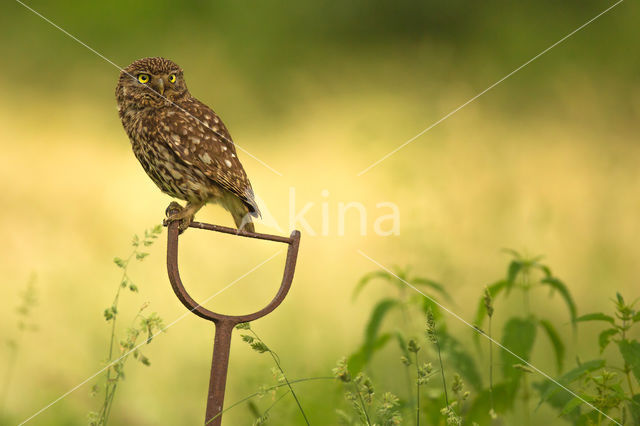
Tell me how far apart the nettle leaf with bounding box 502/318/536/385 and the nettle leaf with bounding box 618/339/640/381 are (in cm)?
30

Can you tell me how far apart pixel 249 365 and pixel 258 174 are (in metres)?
0.87

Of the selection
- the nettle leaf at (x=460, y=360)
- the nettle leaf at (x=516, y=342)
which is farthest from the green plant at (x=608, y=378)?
the nettle leaf at (x=460, y=360)

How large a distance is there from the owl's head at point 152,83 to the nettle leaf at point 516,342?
3.32 feet

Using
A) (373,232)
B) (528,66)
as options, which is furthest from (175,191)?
(528,66)

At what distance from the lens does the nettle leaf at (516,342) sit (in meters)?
1.54

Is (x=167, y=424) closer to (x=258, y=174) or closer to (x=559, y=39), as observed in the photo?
(x=258, y=174)

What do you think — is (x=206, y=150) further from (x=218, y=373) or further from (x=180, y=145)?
(x=218, y=373)

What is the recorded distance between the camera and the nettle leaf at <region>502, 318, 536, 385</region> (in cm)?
154

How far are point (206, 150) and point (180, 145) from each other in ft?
0.21

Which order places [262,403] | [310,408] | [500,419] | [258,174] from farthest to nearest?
[258,174] < [262,403] < [310,408] < [500,419]

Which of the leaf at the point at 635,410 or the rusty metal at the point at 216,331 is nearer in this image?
the rusty metal at the point at 216,331

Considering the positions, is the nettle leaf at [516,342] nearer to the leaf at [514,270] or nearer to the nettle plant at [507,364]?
the nettle plant at [507,364]

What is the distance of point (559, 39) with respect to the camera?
3.41 metres

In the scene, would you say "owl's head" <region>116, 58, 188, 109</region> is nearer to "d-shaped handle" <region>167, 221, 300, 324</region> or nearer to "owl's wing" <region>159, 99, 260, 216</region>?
"owl's wing" <region>159, 99, 260, 216</region>
